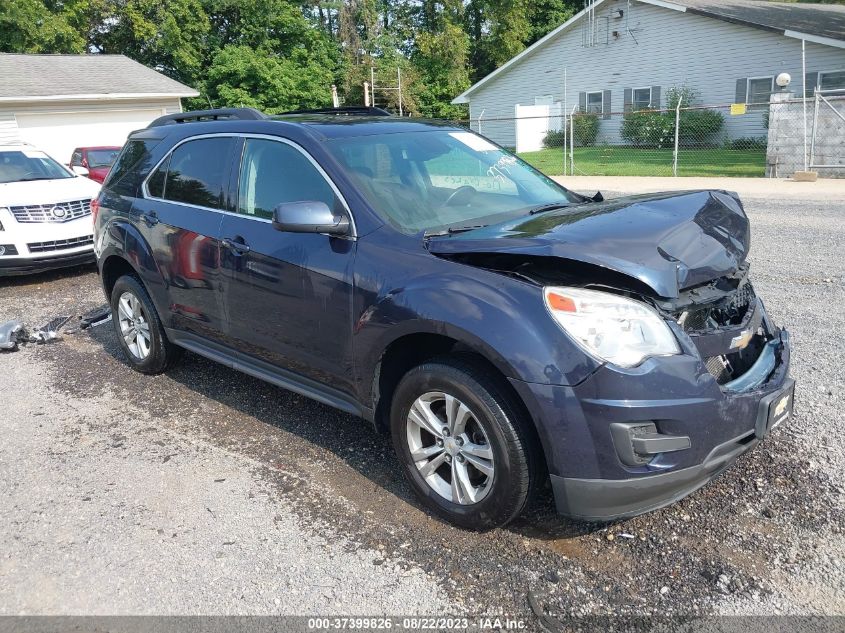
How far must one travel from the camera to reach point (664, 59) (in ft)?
86.3

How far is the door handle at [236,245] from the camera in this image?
3.98m

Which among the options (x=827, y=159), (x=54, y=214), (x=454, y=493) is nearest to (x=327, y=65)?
(x=827, y=159)

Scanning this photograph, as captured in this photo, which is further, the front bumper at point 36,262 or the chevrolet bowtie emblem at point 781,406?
the front bumper at point 36,262

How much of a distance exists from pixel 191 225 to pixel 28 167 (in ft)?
23.2

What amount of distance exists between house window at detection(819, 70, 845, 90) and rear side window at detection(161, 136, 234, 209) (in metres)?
23.5

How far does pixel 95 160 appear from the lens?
15539 millimetres

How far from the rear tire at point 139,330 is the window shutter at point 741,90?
79.8ft

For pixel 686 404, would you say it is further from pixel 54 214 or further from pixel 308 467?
pixel 54 214

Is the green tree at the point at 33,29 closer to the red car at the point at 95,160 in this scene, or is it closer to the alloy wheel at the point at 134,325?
the red car at the point at 95,160

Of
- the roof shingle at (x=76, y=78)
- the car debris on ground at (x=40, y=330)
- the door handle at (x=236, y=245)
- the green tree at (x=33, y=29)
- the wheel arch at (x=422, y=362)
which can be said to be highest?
the green tree at (x=33, y=29)

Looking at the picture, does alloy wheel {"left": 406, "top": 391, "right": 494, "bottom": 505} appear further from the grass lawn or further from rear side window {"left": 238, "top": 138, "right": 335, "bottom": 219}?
the grass lawn

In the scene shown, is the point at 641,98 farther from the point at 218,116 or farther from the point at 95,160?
the point at 218,116

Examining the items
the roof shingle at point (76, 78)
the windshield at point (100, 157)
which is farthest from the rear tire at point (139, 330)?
the roof shingle at point (76, 78)

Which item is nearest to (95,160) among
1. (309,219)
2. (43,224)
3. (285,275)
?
(43,224)
